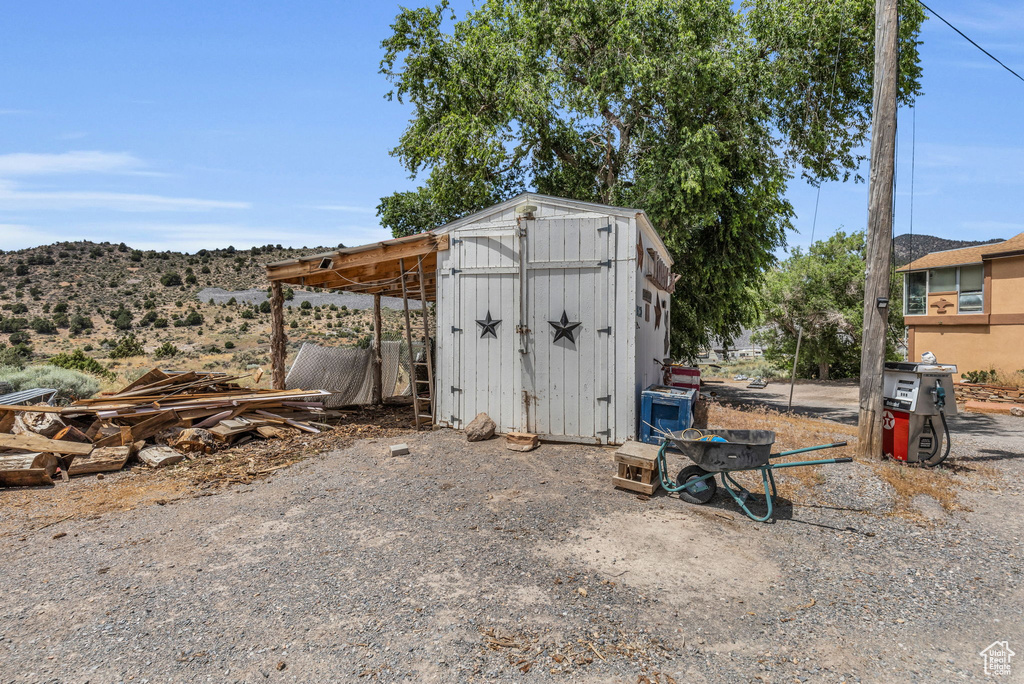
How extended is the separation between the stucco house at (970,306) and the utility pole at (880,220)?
53.6ft

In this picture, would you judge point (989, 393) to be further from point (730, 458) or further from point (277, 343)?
point (277, 343)

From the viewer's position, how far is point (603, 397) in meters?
7.94

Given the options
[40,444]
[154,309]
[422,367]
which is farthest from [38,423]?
[154,309]

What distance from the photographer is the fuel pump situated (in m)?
6.91

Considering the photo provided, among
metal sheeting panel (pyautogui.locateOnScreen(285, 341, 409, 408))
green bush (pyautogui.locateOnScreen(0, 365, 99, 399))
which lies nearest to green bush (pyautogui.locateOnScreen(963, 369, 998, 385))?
metal sheeting panel (pyautogui.locateOnScreen(285, 341, 409, 408))

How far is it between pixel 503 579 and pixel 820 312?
84.6 ft

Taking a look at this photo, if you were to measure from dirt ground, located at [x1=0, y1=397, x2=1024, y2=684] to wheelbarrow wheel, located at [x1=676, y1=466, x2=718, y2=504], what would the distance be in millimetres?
122

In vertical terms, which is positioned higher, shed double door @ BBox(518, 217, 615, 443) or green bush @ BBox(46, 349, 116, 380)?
shed double door @ BBox(518, 217, 615, 443)

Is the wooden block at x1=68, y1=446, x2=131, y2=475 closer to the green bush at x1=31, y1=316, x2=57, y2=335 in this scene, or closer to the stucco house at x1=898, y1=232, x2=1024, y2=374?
the stucco house at x1=898, y1=232, x2=1024, y2=374

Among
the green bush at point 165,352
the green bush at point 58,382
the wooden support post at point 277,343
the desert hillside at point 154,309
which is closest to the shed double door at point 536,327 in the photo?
the wooden support post at point 277,343

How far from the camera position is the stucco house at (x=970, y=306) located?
1892 cm

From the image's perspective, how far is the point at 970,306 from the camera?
67.4ft

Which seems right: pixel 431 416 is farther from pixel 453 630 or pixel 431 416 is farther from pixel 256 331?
pixel 256 331

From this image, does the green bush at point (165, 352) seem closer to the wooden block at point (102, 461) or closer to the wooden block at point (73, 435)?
the wooden block at point (73, 435)
